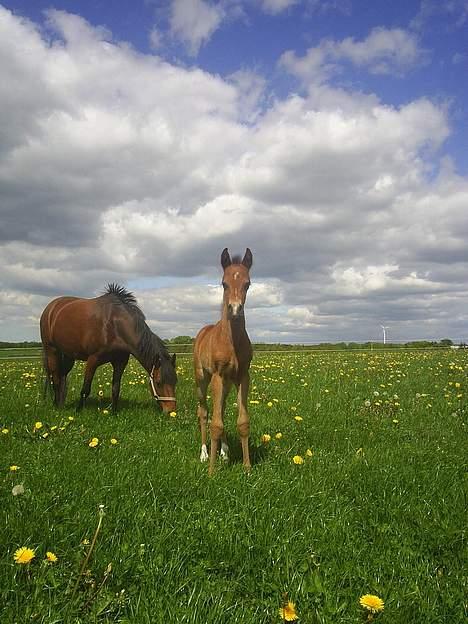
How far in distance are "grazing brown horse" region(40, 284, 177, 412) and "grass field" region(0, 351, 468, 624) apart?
1597 millimetres

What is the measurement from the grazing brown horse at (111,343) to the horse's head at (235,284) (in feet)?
14.9

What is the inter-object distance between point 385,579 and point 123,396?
935 centimetres

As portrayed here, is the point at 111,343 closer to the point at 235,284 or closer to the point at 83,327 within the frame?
the point at 83,327

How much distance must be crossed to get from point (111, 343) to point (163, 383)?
161cm

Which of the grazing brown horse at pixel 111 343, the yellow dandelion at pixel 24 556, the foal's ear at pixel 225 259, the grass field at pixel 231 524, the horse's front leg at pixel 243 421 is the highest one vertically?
the foal's ear at pixel 225 259

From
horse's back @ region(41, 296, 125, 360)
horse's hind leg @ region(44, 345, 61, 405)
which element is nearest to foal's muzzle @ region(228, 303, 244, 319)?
horse's back @ region(41, 296, 125, 360)

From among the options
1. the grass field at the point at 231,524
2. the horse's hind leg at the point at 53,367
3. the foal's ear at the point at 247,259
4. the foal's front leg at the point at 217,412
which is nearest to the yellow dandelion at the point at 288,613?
the grass field at the point at 231,524

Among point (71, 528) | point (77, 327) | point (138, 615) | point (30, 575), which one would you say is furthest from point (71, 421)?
point (138, 615)

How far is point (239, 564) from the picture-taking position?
3.86m

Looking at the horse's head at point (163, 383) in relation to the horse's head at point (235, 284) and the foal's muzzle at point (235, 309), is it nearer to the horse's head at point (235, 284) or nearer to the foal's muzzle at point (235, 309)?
the horse's head at point (235, 284)

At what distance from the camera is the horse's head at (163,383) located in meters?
9.80

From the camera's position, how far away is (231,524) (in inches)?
174

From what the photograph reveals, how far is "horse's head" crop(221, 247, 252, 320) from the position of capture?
5555 mm

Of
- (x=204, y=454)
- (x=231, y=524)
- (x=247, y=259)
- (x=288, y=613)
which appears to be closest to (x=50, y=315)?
(x=204, y=454)
